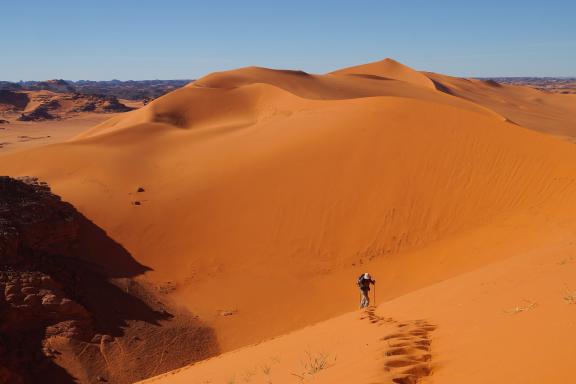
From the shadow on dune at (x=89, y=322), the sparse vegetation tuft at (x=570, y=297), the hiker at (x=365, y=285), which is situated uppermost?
the sparse vegetation tuft at (x=570, y=297)

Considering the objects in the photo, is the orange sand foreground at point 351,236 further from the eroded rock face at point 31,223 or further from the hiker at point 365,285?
the eroded rock face at point 31,223

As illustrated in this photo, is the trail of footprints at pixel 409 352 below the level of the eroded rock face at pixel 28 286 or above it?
above

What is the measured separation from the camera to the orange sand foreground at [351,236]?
175 inches

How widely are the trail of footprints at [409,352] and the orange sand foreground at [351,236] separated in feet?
0.08

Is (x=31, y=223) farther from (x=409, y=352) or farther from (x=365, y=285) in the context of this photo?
(x=409, y=352)

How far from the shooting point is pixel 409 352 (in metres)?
4.26

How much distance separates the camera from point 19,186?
11.1m

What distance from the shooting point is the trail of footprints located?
148 inches

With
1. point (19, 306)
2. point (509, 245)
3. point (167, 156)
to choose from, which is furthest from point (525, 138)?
point (19, 306)

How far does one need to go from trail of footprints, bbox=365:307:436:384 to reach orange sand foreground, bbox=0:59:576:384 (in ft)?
0.08

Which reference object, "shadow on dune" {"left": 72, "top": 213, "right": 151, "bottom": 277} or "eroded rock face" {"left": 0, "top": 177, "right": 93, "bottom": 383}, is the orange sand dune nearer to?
"eroded rock face" {"left": 0, "top": 177, "right": 93, "bottom": 383}

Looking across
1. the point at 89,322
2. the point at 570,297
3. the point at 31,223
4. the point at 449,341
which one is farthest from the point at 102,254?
the point at 570,297

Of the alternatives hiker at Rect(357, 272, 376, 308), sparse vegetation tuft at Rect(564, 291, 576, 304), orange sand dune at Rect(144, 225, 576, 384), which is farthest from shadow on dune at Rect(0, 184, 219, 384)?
sparse vegetation tuft at Rect(564, 291, 576, 304)

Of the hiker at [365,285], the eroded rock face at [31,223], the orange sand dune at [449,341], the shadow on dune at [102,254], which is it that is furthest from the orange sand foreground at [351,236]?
the eroded rock face at [31,223]
